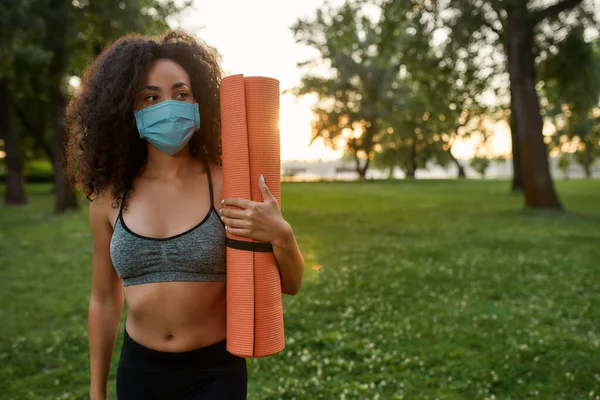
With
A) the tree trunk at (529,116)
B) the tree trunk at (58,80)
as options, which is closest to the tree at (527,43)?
the tree trunk at (529,116)

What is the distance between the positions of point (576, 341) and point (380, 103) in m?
42.0

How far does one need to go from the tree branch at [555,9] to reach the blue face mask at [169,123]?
63.0 ft

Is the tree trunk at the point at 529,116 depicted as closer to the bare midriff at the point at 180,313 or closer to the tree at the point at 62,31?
the tree at the point at 62,31

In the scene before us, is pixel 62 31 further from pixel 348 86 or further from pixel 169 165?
pixel 348 86

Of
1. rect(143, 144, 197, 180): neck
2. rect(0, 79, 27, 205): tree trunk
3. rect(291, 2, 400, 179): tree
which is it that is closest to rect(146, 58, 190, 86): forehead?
rect(143, 144, 197, 180): neck

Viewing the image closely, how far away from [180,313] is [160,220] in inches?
15.6

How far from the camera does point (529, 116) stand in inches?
765

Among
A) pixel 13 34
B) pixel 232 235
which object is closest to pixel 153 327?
pixel 232 235

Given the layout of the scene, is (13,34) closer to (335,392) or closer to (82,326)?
(82,326)

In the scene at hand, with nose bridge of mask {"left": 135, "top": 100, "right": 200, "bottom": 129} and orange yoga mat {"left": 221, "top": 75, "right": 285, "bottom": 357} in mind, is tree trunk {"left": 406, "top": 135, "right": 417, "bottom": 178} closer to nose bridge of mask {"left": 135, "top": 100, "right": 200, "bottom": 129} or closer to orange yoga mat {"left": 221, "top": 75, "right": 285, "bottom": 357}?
nose bridge of mask {"left": 135, "top": 100, "right": 200, "bottom": 129}

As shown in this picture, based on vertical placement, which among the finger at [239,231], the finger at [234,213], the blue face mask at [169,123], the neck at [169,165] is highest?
the blue face mask at [169,123]

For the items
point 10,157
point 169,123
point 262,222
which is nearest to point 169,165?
point 169,123

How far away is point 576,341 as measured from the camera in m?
6.40

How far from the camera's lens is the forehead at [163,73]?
2.30 metres
